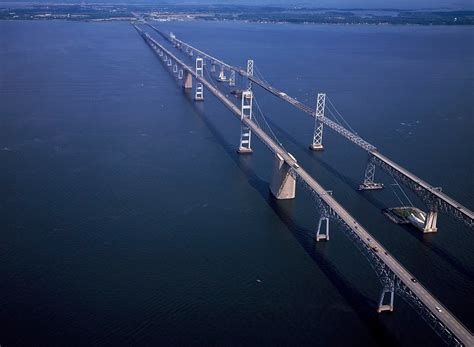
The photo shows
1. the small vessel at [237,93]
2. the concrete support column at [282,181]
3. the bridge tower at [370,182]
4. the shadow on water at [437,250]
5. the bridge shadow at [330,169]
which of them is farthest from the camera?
the small vessel at [237,93]

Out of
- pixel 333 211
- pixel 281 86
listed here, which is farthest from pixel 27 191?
pixel 281 86

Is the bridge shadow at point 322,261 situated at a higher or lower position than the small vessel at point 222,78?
lower

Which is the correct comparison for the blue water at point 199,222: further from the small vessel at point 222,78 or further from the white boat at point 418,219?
the small vessel at point 222,78

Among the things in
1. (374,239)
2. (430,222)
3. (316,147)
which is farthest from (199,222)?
(316,147)

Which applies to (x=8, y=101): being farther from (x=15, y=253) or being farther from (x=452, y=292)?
(x=452, y=292)

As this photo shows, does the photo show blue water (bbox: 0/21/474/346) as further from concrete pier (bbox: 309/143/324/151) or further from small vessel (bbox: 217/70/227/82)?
small vessel (bbox: 217/70/227/82)

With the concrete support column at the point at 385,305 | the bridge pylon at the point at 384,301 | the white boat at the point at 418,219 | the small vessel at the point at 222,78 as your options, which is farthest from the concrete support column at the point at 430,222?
the small vessel at the point at 222,78
